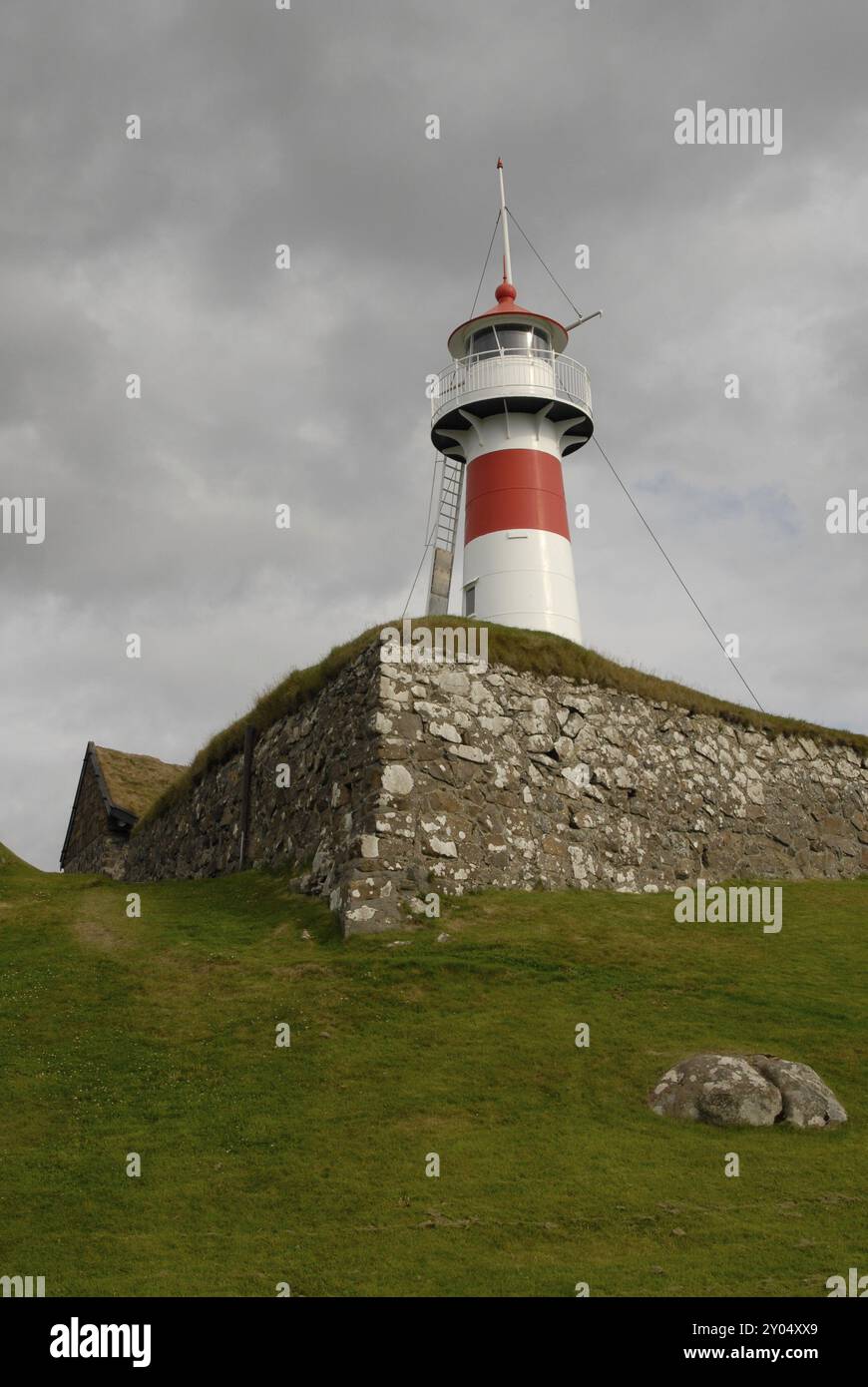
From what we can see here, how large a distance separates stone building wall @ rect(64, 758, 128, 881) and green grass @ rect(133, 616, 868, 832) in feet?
29.4

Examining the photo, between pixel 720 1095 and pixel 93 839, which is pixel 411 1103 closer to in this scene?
pixel 720 1095

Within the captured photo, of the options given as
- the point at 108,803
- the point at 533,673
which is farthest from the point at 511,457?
the point at 108,803

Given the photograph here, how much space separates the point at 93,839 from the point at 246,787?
1519cm

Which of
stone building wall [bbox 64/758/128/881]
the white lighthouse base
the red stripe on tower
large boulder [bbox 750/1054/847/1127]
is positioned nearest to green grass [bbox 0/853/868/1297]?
large boulder [bbox 750/1054/847/1127]

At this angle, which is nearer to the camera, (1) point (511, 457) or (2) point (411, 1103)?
(2) point (411, 1103)

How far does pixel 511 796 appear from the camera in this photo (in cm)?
2211

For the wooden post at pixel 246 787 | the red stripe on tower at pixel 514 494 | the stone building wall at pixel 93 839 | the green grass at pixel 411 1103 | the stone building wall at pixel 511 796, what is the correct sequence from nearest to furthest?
1. the green grass at pixel 411 1103
2. the stone building wall at pixel 511 796
3. the wooden post at pixel 246 787
4. the red stripe on tower at pixel 514 494
5. the stone building wall at pixel 93 839

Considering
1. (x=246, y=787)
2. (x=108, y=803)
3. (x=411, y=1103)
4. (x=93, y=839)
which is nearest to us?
(x=411, y=1103)

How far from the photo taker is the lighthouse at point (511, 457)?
A: 29.3 metres

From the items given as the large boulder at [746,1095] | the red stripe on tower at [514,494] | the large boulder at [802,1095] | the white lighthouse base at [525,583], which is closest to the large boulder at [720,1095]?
the large boulder at [746,1095]

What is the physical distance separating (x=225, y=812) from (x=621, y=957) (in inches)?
476

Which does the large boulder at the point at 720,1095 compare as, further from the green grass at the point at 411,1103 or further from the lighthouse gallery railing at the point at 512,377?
the lighthouse gallery railing at the point at 512,377
